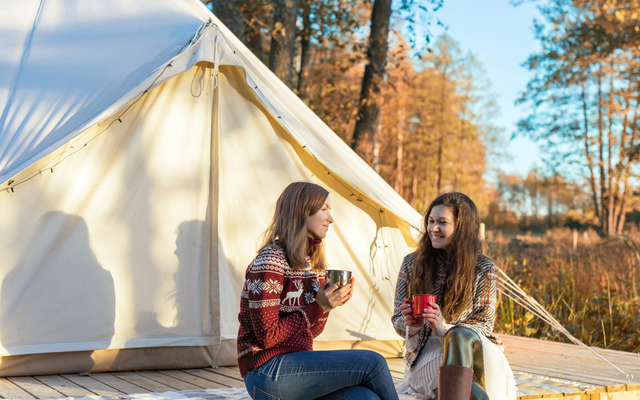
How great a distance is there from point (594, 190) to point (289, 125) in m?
17.1

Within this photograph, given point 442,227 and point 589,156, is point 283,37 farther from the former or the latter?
point 589,156

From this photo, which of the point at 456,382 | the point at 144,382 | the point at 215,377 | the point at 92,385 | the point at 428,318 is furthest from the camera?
the point at 215,377

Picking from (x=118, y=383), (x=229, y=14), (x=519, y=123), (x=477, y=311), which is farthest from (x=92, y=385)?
(x=519, y=123)

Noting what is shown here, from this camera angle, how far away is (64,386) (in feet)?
11.0

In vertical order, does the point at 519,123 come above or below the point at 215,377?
above

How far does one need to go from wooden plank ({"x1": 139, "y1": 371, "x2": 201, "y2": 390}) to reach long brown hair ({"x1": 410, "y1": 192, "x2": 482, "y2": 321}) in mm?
1257

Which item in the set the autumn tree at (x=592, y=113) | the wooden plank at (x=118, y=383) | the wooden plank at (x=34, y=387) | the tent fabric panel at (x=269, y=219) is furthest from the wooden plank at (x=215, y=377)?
the autumn tree at (x=592, y=113)

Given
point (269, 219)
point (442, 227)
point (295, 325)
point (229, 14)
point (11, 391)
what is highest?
point (229, 14)

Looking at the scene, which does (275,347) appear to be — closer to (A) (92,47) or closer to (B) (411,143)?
(A) (92,47)

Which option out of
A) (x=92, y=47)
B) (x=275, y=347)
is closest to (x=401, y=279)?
(x=275, y=347)

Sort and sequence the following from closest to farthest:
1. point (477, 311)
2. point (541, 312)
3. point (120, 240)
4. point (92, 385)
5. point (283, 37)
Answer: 1. point (477, 311)
2. point (92, 385)
3. point (120, 240)
4. point (541, 312)
5. point (283, 37)

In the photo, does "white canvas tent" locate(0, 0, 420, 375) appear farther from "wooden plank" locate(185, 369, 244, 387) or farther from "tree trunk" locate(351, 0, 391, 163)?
"tree trunk" locate(351, 0, 391, 163)

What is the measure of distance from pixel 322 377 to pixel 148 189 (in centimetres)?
201

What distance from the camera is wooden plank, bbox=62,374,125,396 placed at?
10.6 ft
